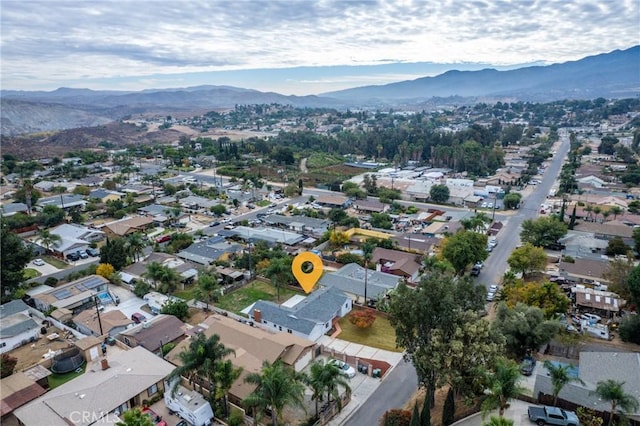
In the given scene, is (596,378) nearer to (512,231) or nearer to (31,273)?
(512,231)

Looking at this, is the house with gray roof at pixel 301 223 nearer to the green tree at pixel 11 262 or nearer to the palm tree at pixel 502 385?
the green tree at pixel 11 262

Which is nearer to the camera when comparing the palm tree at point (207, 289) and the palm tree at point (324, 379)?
the palm tree at point (324, 379)

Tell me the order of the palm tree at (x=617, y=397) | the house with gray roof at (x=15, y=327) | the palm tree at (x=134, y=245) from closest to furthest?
the palm tree at (x=617, y=397), the house with gray roof at (x=15, y=327), the palm tree at (x=134, y=245)

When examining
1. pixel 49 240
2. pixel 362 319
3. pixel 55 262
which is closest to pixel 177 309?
pixel 362 319

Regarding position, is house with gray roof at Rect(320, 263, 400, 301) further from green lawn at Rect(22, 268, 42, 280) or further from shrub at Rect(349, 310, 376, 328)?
green lawn at Rect(22, 268, 42, 280)

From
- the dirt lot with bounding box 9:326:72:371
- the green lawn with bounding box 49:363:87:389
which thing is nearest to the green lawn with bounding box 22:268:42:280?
the dirt lot with bounding box 9:326:72:371

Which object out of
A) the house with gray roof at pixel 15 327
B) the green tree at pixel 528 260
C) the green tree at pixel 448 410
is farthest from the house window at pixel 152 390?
the green tree at pixel 528 260
